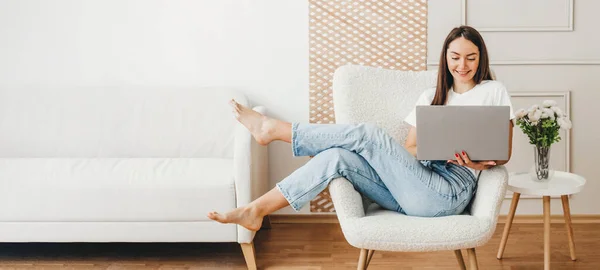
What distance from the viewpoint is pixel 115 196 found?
2.52 m

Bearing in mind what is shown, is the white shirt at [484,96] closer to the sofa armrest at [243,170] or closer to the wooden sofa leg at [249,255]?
the sofa armrest at [243,170]

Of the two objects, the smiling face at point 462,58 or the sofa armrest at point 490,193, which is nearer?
the sofa armrest at point 490,193

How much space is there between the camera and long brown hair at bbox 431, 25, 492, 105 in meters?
2.22

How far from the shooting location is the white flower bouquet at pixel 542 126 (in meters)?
2.49

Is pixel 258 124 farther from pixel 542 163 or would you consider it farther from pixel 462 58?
pixel 542 163

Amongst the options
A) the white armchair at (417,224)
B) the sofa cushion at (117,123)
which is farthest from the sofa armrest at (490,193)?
the sofa cushion at (117,123)

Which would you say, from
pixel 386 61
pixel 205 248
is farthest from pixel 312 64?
pixel 205 248

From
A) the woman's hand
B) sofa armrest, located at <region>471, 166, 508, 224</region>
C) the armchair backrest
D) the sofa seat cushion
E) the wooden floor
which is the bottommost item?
the wooden floor

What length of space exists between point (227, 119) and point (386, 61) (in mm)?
876

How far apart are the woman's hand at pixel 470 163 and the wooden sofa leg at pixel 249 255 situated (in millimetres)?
963

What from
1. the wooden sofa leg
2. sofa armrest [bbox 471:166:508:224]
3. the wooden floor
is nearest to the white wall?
the wooden floor

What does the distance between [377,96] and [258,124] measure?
54 cm

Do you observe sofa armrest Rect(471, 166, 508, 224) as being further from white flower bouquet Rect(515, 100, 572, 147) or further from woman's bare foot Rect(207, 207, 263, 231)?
woman's bare foot Rect(207, 207, 263, 231)

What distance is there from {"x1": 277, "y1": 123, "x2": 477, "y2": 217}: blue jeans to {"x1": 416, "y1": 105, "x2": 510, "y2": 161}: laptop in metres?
0.12
